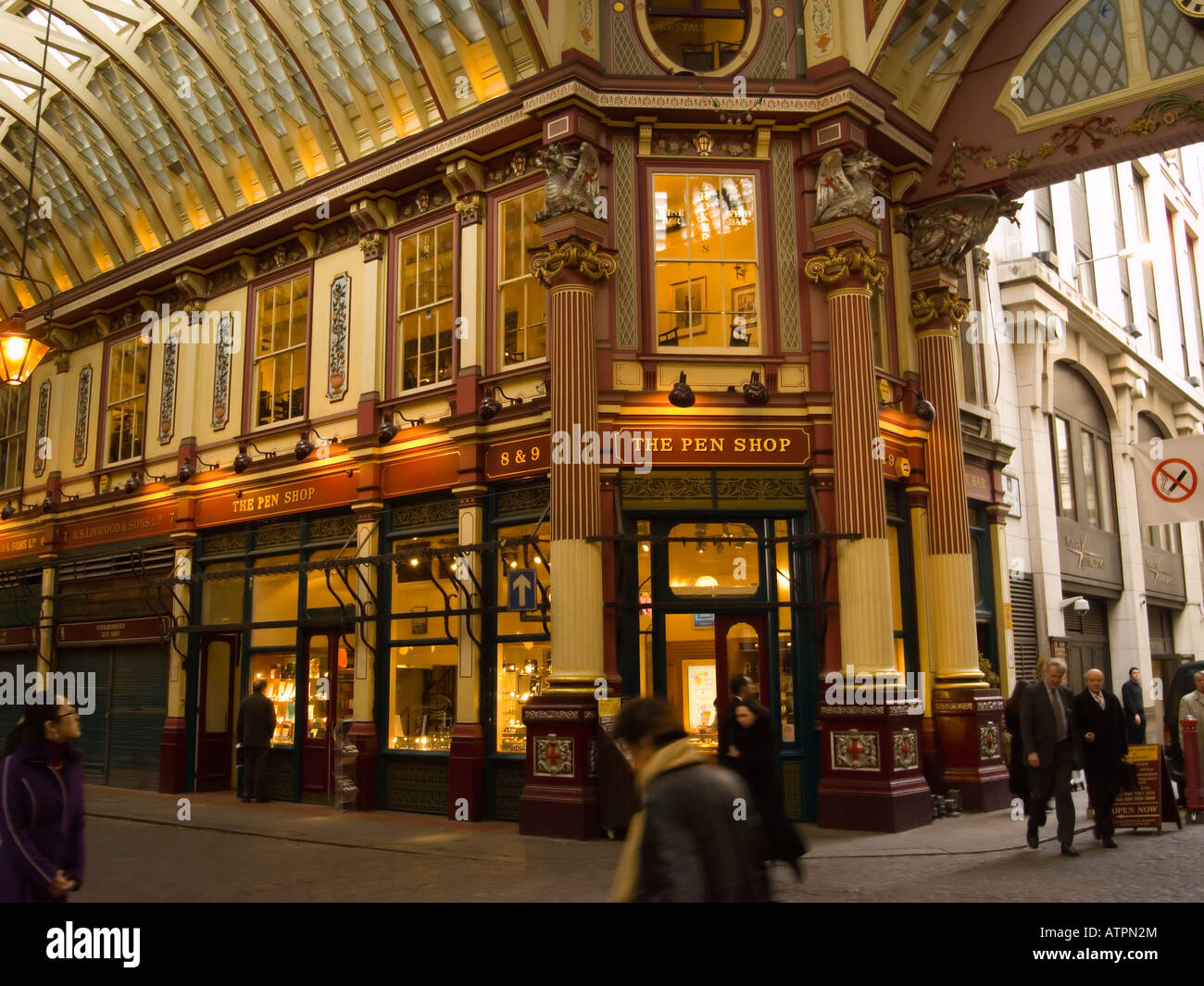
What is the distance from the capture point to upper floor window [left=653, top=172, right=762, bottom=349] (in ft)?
47.9

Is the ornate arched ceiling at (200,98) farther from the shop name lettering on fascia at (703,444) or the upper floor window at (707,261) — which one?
the shop name lettering on fascia at (703,444)

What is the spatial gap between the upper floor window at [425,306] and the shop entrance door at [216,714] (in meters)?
6.55

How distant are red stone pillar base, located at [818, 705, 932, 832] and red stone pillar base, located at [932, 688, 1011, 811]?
1708 mm

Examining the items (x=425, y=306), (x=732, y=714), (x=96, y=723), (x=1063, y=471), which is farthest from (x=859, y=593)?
(x=96, y=723)

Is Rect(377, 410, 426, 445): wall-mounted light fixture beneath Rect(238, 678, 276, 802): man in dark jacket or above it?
above

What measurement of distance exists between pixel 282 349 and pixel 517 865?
10.6 m

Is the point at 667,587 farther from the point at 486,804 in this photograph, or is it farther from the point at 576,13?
the point at 576,13

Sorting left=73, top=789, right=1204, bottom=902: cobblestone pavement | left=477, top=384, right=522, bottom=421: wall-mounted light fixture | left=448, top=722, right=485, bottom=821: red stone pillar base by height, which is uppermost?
left=477, top=384, right=522, bottom=421: wall-mounted light fixture

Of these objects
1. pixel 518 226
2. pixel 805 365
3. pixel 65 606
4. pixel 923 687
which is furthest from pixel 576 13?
pixel 65 606

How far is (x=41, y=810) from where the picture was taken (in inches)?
242

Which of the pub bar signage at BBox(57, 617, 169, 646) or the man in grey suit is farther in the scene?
the pub bar signage at BBox(57, 617, 169, 646)

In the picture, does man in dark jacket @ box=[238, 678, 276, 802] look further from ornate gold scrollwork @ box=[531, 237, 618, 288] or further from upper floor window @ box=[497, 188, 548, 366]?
ornate gold scrollwork @ box=[531, 237, 618, 288]

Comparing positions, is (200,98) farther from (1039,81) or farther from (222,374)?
(1039,81)

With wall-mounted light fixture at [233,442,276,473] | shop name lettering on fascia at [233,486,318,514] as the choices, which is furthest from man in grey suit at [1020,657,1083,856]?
wall-mounted light fixture at [233,442,276,473]
